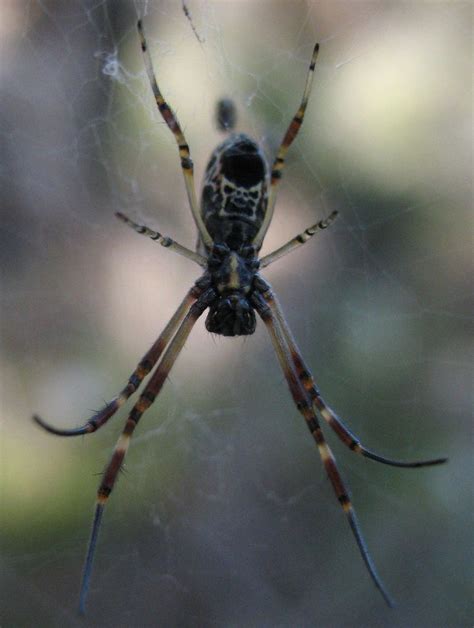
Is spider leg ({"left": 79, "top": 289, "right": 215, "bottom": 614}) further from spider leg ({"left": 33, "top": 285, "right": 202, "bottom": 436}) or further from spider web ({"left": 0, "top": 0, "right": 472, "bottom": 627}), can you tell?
spider web ({"left": 0, "top": 0, "right": 472, "bottom": 627})

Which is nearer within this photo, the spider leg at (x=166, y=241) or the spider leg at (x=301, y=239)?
the spider leg at (x=166, y=241)

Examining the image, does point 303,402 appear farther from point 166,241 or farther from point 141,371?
point 166,241

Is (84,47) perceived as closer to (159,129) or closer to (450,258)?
(159,129)

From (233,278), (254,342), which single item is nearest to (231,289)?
(233,278)

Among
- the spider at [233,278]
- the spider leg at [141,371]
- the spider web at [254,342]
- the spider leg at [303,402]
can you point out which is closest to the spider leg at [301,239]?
the spider at [233,278]

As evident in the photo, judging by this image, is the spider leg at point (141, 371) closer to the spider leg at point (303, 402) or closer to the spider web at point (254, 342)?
the spider leg at point (303, 402)

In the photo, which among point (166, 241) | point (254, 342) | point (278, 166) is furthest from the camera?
point (254, 342)
